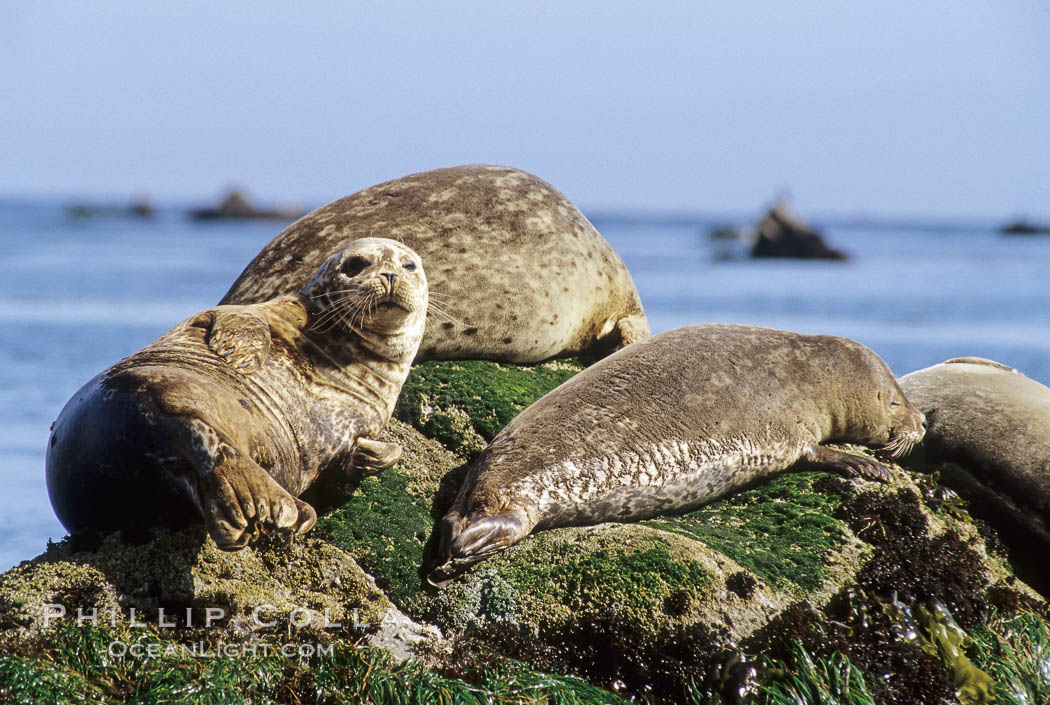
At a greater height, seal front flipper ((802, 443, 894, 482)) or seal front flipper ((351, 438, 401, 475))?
seal front flipper ((351, 438, 401, 475))

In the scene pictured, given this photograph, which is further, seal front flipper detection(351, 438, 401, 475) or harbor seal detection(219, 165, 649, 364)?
harbor seal detection(219, 165, 649, 364)

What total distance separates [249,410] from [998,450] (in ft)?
14.0

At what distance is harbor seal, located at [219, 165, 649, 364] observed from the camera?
683 cm

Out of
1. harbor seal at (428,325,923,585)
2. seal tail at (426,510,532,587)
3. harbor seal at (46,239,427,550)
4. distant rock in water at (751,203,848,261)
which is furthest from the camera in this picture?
distant rock in water at (751,203,848,261)

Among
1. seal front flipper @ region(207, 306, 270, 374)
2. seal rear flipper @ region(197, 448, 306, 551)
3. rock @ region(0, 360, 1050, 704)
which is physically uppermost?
seal front flipper @ region(207, 306, 270, 374)

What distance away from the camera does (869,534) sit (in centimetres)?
578

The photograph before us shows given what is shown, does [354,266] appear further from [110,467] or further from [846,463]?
[846,463]

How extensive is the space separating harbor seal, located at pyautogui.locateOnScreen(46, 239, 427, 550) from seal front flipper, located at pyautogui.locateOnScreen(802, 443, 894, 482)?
2286mm

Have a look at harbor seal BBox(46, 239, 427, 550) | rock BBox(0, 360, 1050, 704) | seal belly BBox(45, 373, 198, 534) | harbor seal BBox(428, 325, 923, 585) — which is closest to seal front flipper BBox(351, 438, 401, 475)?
harbor seal BBox(46, 239, 427, 550)

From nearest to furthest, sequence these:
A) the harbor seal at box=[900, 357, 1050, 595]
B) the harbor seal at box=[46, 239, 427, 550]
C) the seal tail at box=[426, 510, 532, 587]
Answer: the harbor seal at box=[46, 239, 427, 550], the seal tail at box=[426, 510, 532, 587], the harbor seal at box=[900, 357, 1050, 595]

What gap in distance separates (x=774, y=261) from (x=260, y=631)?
38611mm

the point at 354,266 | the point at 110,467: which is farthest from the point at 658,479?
the point at 110,467

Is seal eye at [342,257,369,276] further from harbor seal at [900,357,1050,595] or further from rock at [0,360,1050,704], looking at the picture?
harbor seal at [900,357,1050,595]

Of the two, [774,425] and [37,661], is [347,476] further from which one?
[774,425]
